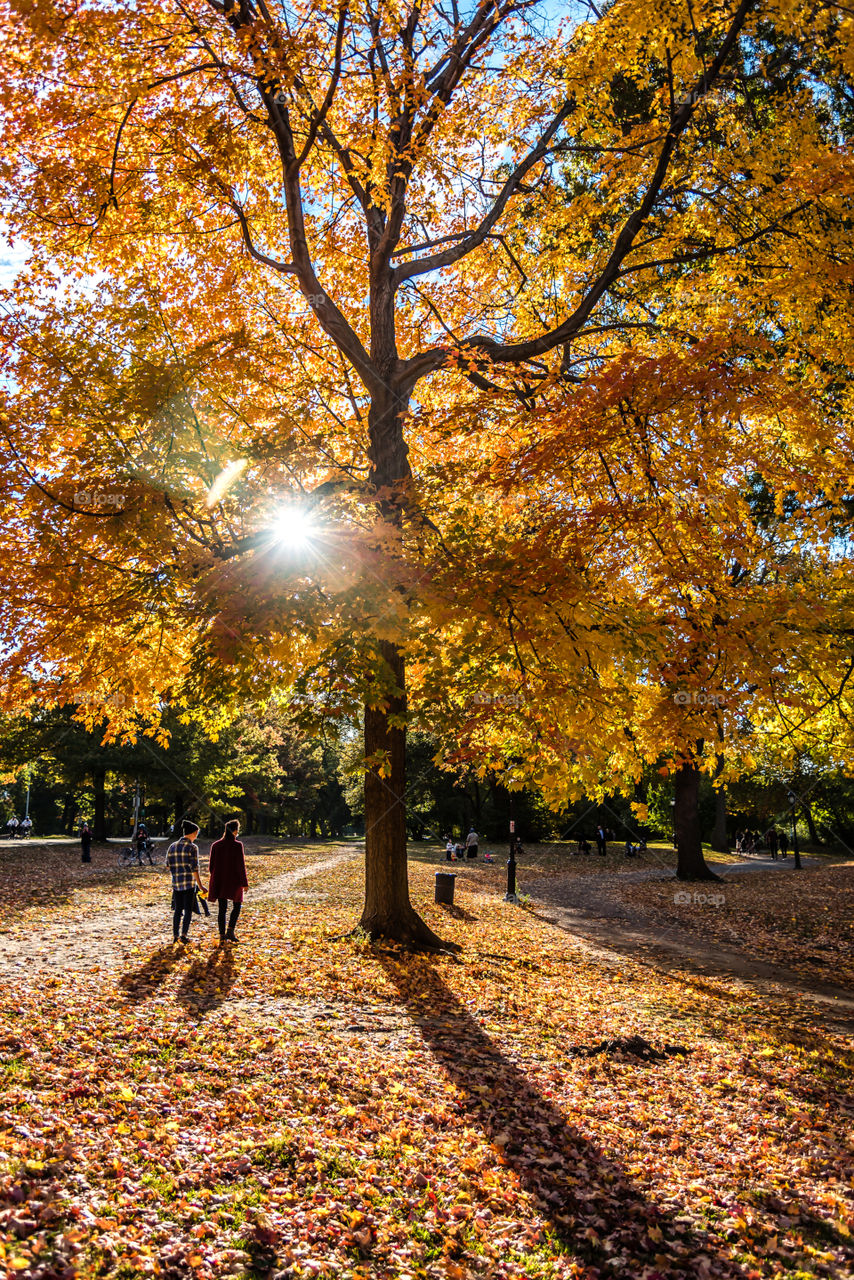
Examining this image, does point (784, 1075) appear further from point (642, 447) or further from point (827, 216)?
point (827, 216)

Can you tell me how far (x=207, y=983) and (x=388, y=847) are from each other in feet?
11.8

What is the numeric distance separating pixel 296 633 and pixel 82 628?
323 centimetres

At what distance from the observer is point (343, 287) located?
13.7m

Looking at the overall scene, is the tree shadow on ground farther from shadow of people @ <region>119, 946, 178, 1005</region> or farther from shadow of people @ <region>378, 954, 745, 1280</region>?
shadow of people @ <region>378, 954, 745, 1280</region>

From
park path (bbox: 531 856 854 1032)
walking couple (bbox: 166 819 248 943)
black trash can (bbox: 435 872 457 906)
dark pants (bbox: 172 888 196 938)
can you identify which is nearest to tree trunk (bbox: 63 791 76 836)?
park path (bbox: 531 856 854 1032)

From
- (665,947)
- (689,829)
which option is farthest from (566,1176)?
(689,829)

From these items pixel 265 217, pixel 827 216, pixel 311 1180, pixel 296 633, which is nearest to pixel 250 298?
pixel 265 217

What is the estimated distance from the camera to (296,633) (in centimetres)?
859

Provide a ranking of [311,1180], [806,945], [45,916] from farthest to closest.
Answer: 1. [806,945]
2. [45,916]
3. [311,1180]

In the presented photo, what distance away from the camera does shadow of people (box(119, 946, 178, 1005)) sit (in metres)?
8.34

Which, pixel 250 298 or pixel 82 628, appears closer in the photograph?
pixel 82 628

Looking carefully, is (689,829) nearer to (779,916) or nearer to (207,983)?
(779,916)

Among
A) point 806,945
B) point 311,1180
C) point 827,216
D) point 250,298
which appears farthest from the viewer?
point 806,945

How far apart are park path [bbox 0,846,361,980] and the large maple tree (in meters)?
3.37
